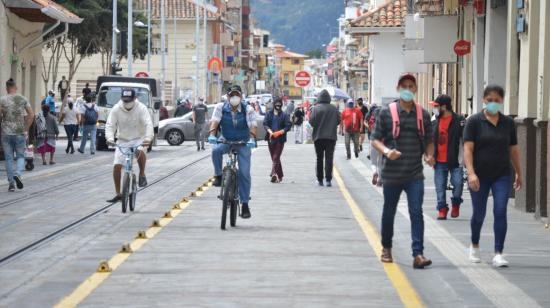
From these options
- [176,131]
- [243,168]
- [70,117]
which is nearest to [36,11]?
[70,117]

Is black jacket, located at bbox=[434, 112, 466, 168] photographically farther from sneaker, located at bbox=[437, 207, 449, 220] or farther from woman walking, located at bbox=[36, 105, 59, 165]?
woman walking, located at bbox=[36, 105, 59, 165]

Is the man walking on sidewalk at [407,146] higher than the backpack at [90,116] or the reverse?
higher

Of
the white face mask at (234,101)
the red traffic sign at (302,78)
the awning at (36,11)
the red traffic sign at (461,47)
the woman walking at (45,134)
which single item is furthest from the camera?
the red traffic sign at (302,78)

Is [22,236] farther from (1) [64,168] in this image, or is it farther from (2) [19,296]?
(1) [64,168]

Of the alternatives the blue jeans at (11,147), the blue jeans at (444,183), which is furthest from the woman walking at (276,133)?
the blue jeans at (444,183)

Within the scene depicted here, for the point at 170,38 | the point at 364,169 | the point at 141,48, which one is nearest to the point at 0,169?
the point at 364,169

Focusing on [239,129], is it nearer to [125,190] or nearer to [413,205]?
[125,190]

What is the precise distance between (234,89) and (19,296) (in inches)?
285

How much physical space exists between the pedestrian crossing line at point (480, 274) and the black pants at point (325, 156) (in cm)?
868

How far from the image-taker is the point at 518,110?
2191 centimetres

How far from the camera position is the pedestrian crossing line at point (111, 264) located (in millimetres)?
10725

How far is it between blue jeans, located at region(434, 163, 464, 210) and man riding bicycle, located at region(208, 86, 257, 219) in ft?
9.87

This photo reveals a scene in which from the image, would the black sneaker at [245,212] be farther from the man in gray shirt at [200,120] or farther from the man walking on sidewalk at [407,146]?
the man in gray shirt at [200,120]

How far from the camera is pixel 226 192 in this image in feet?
54.6
